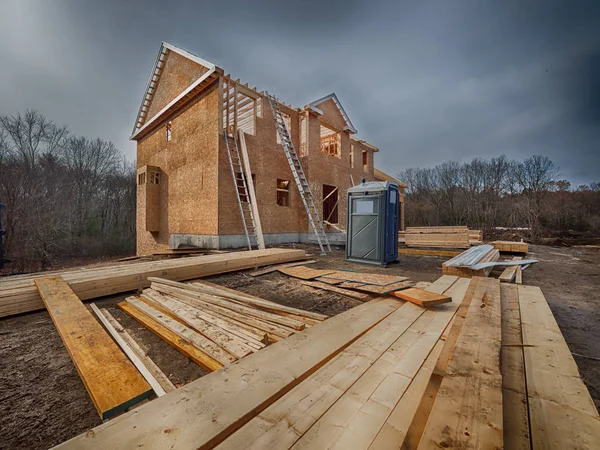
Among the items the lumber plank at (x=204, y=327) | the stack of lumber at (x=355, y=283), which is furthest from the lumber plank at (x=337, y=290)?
the lumber plank at (x=204, y=327)

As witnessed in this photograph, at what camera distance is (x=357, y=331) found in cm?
223

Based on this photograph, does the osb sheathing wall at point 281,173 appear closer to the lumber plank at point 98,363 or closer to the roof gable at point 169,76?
the roof gable at point 169,76

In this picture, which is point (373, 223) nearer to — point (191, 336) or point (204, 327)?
point (204, 327)

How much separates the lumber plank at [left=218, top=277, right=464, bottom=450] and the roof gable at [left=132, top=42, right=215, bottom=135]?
11.3 meters

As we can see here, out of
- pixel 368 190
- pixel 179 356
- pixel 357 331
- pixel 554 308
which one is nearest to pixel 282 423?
pixel 357 331

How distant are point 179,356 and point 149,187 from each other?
44.5 feet

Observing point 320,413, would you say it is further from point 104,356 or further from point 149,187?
point 149,187

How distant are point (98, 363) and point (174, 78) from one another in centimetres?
1462

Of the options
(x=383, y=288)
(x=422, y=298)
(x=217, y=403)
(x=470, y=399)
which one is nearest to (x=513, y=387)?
(x=470, y=399)

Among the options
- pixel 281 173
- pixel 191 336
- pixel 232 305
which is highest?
pixel 281 173

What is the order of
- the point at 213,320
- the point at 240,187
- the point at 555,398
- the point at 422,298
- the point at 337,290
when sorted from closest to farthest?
the point at 555,398 → the point at 213,320 → the point at 422,298 → the point at 337,290 → the point at 240,187

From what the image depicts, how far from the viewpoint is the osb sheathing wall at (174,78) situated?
447 inches

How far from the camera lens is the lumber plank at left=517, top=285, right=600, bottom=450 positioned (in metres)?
1.10

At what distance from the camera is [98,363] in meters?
1.92
